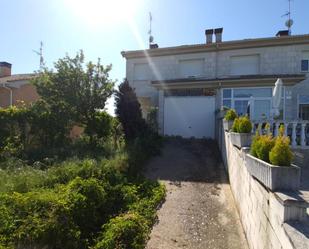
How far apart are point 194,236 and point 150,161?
6.56 meters

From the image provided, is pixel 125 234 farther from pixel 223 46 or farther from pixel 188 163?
pixel 223 46

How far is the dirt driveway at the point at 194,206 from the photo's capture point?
6.50 meters

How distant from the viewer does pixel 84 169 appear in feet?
32.1

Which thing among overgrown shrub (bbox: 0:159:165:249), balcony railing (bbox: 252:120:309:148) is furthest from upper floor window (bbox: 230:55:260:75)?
overgrown shrub (bbox: 0:159:165:249)

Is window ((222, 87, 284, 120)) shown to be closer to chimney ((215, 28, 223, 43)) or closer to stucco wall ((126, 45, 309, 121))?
stucco wall ((126, 45, 309, 121))

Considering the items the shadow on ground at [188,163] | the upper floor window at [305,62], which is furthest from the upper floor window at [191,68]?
the shadow on ground at [188,163]

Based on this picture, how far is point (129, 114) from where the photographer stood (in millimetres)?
15523

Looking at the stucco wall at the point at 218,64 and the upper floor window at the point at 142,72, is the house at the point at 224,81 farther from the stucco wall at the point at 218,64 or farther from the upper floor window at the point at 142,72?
the upper floor window at the point at 142,72

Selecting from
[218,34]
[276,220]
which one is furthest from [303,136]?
[218,34]

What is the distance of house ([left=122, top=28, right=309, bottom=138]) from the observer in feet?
59.1

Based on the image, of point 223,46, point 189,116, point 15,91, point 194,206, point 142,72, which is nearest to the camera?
point 194,206

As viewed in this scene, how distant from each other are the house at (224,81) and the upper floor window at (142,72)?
0.49 meters

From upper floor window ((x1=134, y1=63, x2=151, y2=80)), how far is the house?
1.60 feet

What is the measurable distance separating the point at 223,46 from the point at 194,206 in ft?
48.9
